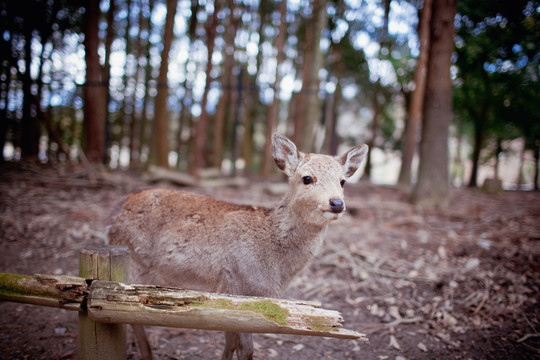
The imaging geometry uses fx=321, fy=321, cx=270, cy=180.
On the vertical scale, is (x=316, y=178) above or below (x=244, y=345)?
above

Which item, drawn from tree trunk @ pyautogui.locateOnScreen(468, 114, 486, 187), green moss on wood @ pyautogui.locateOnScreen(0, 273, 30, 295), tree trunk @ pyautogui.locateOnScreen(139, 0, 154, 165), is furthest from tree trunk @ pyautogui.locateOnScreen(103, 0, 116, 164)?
tree trunk @ pyautogui.locateOnScreen(468, 114, 486, 187)

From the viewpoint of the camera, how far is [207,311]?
233 cm

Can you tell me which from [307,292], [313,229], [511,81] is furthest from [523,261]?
[511,81]

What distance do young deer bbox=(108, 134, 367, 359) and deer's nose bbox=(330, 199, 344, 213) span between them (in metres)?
0.07

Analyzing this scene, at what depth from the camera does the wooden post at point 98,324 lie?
2.60 meters

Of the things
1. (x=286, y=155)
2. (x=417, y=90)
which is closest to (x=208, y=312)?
(x=286, y=155)

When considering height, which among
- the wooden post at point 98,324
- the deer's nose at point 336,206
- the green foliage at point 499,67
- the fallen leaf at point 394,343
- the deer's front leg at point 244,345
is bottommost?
the fallen leaf at point 394,343

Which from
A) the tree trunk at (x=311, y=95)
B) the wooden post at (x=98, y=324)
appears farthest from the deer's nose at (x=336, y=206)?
the tree trunk at (x=311, y=95)

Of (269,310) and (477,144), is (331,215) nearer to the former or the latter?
(269,310)

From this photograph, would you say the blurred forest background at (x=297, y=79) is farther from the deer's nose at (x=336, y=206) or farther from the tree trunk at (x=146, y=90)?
the deer's nose at (x=336, y=206)

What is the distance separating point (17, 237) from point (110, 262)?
4399 millimetres

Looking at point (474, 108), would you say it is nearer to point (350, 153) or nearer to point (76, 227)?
point (350, 153)

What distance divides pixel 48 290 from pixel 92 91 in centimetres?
933

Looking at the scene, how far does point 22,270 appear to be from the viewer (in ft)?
16.0
